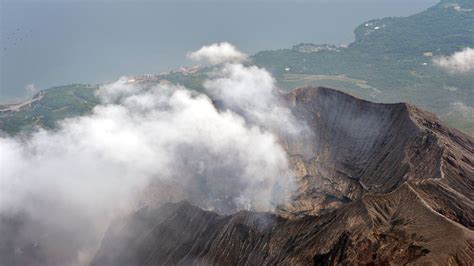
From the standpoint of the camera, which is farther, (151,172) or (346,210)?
(151,172)

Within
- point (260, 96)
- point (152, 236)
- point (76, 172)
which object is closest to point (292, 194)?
point (152, 236)

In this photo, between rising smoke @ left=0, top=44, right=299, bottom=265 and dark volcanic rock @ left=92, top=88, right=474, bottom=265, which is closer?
dark volcanic rock @ left=92, top=88, right=474, bottom=265

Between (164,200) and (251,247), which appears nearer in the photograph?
(251,247)

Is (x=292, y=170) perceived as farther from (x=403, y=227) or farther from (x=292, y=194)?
(x=403, y=227)

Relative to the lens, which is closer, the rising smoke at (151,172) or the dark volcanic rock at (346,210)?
the dark volcanic rock at (346,210)
